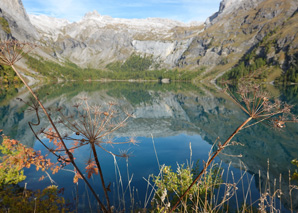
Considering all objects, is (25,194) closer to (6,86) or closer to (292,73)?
(6,86)

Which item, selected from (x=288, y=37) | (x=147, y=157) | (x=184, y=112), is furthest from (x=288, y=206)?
(x=288, y=37)

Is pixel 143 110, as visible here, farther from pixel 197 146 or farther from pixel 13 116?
pixel 13 116

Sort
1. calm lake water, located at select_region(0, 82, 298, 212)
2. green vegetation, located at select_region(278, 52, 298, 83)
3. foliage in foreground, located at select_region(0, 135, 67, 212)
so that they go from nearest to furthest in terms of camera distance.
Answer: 1. foliage in foreground, located at select_region(0, 135, 67, 212)
2. calm lake water, located at select_region(0, 82, 298, 212)
3. green vegetation, located at select_region(278, 52, 298, 83)

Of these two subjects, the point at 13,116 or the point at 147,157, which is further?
the point at 13,116

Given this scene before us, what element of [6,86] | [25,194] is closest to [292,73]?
[25,194]

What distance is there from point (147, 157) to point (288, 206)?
13073mm

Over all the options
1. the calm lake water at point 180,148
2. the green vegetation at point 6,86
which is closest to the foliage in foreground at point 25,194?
the calm lake water at point 180,148

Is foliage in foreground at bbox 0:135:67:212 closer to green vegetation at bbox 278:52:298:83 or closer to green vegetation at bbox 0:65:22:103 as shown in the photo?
green vegetation at bbox 0:65:22:103

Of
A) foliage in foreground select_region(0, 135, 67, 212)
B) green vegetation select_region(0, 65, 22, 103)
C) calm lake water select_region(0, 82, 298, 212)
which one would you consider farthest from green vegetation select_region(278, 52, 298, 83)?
green vegetation select_region(0, 65, 22, 103)

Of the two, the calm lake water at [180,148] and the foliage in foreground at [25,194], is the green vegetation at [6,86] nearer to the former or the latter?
the calm lake water at [180,148]

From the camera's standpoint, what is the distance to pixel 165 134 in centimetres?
3162

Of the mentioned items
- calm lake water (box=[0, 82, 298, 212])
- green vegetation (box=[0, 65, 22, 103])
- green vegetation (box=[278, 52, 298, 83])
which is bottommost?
calm lake water (box=[0, 82, 298, 212])

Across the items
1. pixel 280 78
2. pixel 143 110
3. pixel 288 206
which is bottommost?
pixel 288 206

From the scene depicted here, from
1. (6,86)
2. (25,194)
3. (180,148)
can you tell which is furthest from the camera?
(6,86)
